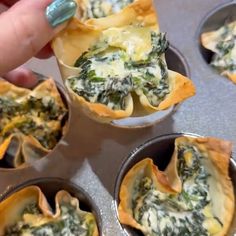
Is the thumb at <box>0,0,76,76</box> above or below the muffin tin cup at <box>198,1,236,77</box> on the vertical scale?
above

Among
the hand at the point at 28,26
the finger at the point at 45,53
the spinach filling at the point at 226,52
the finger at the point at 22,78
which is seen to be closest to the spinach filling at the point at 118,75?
the hand at the point at 28,26

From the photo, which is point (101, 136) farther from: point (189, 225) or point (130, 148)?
point (189, 225)

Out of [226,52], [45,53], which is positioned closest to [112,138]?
[45,53]

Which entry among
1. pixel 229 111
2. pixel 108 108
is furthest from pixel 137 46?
pixel 229 111

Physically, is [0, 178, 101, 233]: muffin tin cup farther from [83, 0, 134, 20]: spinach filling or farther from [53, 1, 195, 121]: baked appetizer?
[83, 0, 134, 20]: spinach filling

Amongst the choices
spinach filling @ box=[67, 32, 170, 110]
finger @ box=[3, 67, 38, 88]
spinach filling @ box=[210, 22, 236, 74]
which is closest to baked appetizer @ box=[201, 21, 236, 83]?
spinach filling @ box=[210, 22, 236, 74]

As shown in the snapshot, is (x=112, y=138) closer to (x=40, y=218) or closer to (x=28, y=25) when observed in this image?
(x=40, y=218)
